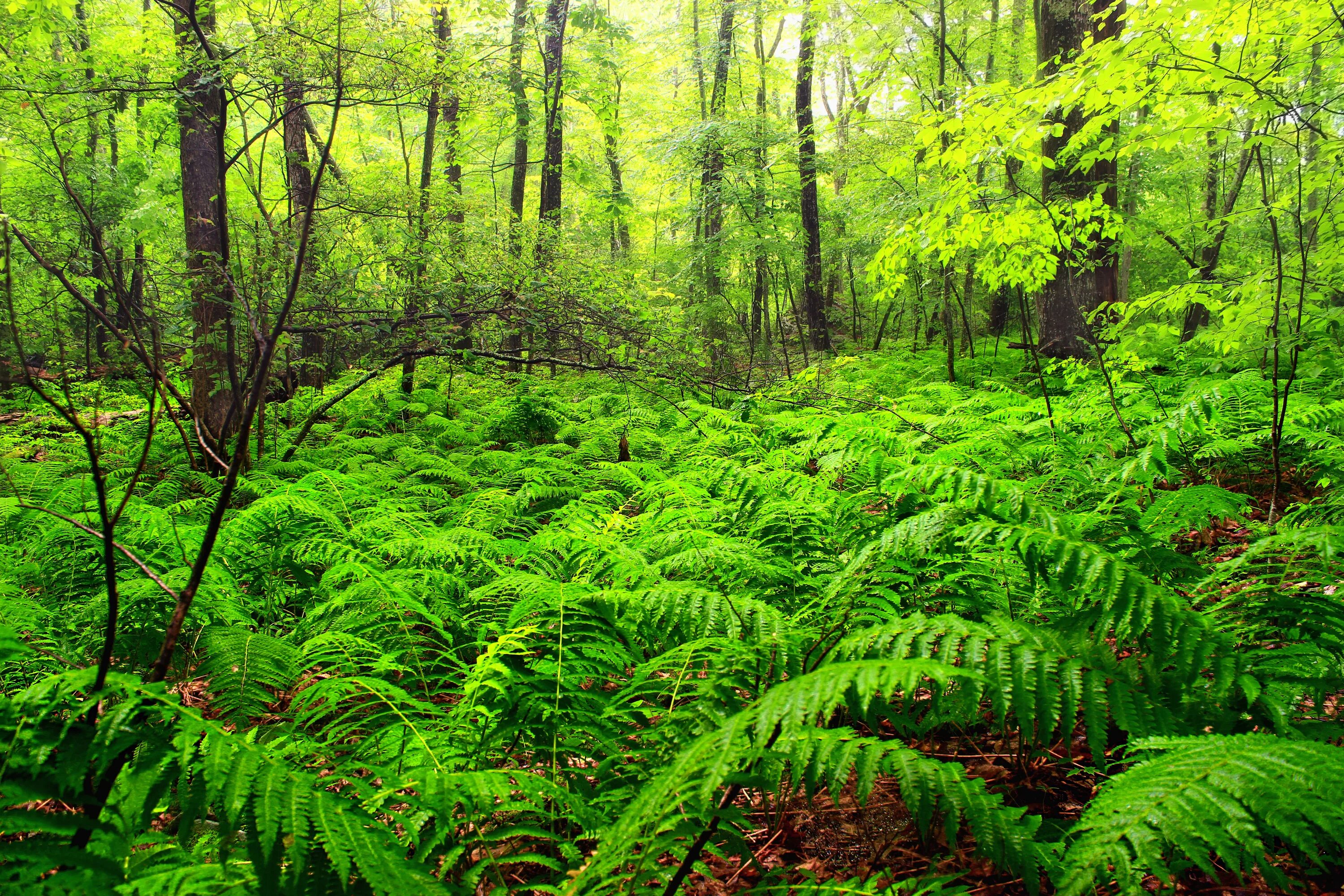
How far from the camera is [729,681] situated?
1545 mm

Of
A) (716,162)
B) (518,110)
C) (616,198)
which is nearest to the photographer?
(518,110)

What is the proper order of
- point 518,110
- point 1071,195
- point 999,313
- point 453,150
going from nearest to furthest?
point 1071,195, point 453,150, point 518,110, point 999,313

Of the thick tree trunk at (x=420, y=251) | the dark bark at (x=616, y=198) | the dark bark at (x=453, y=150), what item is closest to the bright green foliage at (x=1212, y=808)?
the thick tree trunk at (x=420, y=251)

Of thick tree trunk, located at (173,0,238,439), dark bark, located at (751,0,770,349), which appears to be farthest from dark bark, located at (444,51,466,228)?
dark bark, located at (751,0,770,349)

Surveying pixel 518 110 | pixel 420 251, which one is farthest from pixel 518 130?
pixel 420 251

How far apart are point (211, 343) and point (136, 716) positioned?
17.4ft

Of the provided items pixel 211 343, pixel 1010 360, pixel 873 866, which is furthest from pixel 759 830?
pixel 1010 360

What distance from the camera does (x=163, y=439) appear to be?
20.4 feet

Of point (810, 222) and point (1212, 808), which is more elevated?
point (810, 222)

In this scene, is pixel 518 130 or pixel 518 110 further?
pixel 518 130

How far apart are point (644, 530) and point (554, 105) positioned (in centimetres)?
918

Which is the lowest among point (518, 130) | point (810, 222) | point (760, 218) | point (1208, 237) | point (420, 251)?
point (420, 251)

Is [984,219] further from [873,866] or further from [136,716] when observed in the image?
[136,716]

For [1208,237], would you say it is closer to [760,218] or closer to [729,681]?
[760,218]
